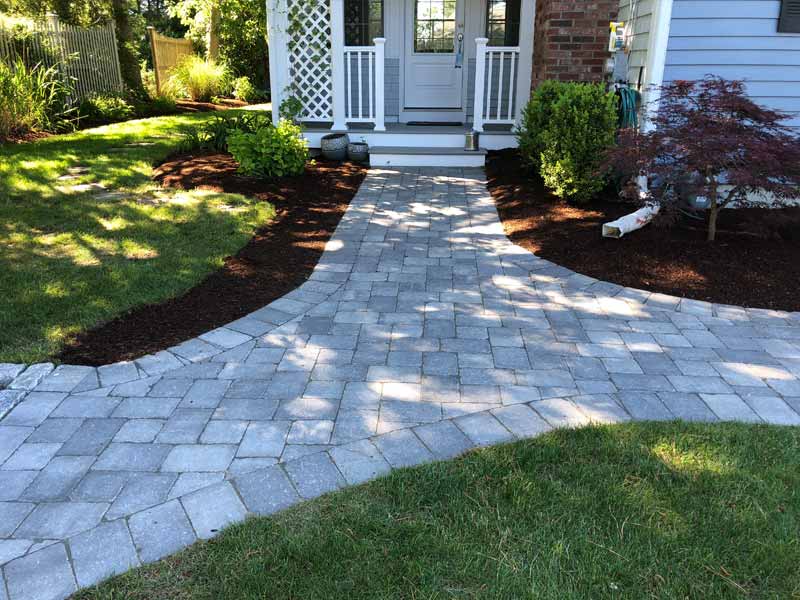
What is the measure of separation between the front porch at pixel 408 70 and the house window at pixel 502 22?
0.6 inches

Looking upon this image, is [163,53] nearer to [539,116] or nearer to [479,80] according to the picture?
[479,80]

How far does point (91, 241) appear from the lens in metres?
5.46

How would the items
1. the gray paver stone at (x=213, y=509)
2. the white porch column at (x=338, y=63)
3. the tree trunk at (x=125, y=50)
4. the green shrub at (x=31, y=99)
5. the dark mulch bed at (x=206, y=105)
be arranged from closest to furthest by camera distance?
the gray paver stone at (x=213, y=509) → the white porch column at (x=338, y=63) → the green shrub at (x=31, y=99) → the tree trunk at (x=125, y=50) → the dark mulch bed at (x=206, y=105)

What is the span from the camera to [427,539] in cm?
226

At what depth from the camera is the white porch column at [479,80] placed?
851 centimetres

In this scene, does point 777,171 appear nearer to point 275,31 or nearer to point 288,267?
point 288,267

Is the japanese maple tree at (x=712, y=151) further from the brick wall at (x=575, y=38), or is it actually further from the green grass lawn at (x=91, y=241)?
the green grass lawn at (x=91, y=241)

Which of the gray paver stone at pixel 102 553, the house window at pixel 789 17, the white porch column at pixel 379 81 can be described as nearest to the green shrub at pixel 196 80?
the white porch column at pixel 379 81

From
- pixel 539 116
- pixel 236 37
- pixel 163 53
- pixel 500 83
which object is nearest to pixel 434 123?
pixel 500 83

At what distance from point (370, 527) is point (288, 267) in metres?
3.04

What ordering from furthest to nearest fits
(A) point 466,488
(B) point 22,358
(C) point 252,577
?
(B) point 22,358, (A) point 466,488, (C) point 252,577

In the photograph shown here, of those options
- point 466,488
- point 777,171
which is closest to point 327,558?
point 466,488

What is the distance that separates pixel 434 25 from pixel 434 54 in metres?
0.42

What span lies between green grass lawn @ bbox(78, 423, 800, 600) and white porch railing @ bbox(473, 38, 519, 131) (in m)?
6.96
